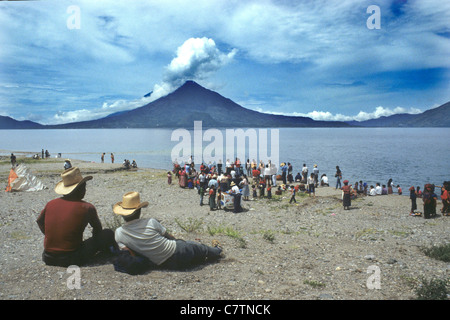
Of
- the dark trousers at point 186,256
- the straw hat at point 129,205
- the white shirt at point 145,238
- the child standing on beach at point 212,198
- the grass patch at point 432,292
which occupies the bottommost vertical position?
the child standing on beach at point 212,198

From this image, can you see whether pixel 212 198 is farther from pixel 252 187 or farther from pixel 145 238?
pixel 145 238

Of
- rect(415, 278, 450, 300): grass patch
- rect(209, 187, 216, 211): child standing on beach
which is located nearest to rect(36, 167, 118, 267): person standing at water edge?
rect(415, 278, 450, 300): grass patch

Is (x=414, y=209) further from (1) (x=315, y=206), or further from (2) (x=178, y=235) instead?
(2) (x=178, y=235)

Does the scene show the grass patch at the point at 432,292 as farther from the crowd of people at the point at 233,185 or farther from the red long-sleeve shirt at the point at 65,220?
the crowd of people at the point at 233,185

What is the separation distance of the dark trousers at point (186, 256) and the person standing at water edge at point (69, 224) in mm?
1355

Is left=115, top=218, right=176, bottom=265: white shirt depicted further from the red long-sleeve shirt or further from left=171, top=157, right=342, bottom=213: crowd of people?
left=171, top=157, right=342, bottom=213: crowd of people

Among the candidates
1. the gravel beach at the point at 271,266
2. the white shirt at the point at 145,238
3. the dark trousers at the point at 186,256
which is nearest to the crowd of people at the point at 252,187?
the gravel beach at the point at 271,266

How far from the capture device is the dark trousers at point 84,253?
5383 millimetres

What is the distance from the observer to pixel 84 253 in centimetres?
550

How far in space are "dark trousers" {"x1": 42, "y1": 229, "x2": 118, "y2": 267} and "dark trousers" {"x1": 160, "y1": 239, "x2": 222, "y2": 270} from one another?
115cm
